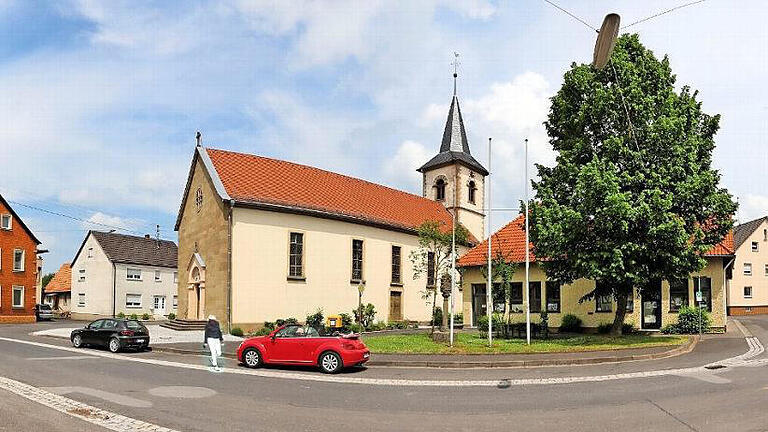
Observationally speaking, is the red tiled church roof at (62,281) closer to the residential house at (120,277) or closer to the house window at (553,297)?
the residential house at (120,277)

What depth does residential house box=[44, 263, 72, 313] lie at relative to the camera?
67.8m

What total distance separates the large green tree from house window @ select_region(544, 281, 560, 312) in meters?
6.14

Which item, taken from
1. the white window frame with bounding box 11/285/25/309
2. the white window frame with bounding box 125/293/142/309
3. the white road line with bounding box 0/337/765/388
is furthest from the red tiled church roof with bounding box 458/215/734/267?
the white window frame with bounding box 11/285/25/309

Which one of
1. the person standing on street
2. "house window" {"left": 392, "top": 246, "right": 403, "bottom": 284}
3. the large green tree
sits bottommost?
the person standing on street

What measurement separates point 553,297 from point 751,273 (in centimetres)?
3678

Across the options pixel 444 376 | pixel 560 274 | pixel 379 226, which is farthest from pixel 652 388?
pixel 379 226

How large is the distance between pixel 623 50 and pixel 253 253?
21.7 metres

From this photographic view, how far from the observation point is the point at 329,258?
3831 cm

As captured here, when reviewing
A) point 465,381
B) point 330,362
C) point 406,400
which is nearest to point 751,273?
point 465,381

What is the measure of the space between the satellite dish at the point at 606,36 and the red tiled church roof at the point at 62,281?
71.0m

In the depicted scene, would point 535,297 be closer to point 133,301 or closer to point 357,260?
point 357,260

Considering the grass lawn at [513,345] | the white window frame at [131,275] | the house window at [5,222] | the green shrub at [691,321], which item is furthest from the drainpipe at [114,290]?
the green shrub at [691,321]

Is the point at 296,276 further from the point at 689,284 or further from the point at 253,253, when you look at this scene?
the point at 689,284

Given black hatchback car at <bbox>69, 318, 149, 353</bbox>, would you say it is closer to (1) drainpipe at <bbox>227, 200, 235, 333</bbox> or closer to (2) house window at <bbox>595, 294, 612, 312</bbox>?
(1) drainpipe at <bbox>227, 200, 235, 333</bbox>
